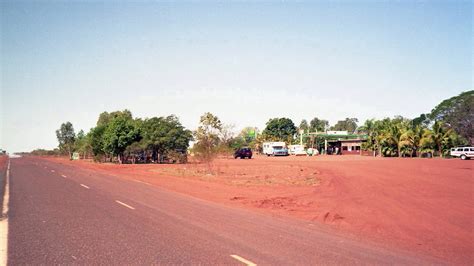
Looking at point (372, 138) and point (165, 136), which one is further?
point (372, 138)

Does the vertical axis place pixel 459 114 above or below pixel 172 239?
above

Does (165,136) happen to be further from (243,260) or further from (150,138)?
(243,260)

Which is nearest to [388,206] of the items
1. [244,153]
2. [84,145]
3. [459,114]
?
[244,153]

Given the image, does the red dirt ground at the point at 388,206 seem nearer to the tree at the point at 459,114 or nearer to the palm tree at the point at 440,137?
the palm tree at the point at 440,137

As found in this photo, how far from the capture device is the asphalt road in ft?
23.4

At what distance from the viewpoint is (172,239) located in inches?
337

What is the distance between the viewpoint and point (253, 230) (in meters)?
10.0

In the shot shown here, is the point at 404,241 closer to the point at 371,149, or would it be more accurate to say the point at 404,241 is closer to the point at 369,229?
the point at 369,229

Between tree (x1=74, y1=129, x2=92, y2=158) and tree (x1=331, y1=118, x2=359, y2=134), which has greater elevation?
tree (x1=331, y1=118, x2=359, y2=134)

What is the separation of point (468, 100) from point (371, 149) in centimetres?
2138

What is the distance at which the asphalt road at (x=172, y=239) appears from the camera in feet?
23.4

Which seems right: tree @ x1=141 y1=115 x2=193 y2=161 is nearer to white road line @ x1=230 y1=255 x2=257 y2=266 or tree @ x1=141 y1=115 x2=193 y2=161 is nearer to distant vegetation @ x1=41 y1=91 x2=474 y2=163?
distant vegetation @ x1=41 y1=91 x2=474 y2=163

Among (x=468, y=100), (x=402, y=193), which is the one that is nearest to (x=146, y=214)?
(x=402, y=193)

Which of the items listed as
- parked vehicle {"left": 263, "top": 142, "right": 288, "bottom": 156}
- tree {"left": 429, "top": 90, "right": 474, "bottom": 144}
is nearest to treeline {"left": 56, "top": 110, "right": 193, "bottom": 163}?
parked vehicle {"left": 263, "top": 142, "right": 288, "bottom": 156}
